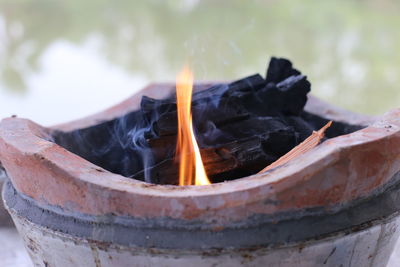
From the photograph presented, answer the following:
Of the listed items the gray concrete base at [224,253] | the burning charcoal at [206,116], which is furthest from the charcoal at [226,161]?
the gray concrete base at [224,253]

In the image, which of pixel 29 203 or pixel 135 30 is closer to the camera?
pixel 29 203

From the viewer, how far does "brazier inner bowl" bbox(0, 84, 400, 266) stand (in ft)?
4.03

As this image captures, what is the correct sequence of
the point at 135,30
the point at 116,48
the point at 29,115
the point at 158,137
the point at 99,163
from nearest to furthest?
1. the point at 158,137
2. the point at 99,163
3. the point at 29,115
4. the point at 116,48
5. the point at 135,30

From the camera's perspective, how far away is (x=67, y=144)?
76.4 inches

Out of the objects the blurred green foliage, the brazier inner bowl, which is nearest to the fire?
the brazier inner bowl

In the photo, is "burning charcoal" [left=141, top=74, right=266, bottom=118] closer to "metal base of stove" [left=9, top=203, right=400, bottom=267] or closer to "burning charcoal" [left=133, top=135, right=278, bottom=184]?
"burning charcoal" [left=133, top=135, right=278, bottom=184]

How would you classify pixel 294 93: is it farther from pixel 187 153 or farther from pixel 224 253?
pixel 224 253

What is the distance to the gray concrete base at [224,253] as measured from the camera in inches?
48.8

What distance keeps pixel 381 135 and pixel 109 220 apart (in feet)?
2.52

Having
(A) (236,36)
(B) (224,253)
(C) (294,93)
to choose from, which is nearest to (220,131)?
(C) (294,93)

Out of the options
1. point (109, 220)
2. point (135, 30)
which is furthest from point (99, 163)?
point (135, 30)

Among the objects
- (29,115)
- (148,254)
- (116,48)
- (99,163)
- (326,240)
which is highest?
(116,48)

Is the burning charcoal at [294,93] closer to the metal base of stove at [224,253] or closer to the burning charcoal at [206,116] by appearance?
the burning charcoal at [206,116]

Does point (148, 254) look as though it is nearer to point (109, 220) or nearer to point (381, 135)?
point (109, 220)
